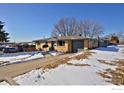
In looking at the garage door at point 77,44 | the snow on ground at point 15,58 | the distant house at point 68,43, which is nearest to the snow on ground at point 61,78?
the snow on ground at point 15,58

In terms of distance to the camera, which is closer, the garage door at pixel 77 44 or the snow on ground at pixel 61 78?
the snow on ground at pixel 61 78

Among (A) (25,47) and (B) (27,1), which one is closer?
(B) (27,1)

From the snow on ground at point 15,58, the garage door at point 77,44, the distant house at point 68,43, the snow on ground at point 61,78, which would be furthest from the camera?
the garage door at point 77,44

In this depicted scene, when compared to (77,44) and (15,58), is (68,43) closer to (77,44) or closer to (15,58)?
(77,44)

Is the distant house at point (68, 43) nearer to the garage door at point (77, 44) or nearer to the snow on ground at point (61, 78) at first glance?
the garage door at point (77, 44)

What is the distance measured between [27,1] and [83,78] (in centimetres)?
326

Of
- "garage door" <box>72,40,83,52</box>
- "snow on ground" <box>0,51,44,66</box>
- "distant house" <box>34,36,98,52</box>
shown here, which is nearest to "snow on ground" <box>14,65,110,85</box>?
"snow on ground" <box>0,51,44,66</box>

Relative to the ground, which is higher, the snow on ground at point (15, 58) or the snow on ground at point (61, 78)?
the snow on ground at point (61, 78)

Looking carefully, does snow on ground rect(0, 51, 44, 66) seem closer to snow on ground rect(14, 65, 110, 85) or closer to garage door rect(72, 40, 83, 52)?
snow on ground rect(14, 65, 110, 85)

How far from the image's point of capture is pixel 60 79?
20.5ft

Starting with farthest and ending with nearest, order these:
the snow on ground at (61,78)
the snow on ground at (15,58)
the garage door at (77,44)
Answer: the garage door at (77,44) → the snow on ground at (15,58) → the snow on ground at (61,78)
